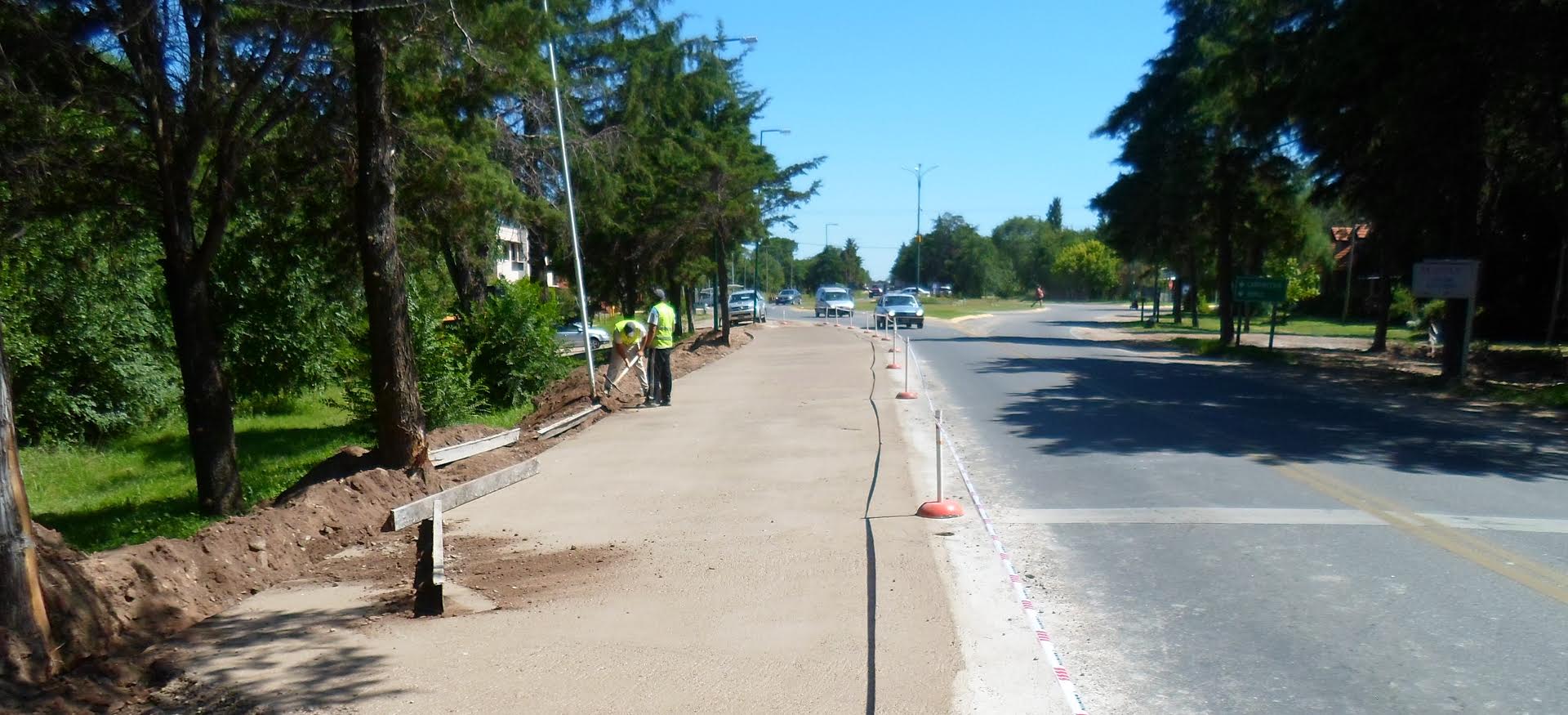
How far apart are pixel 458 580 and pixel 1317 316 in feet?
199

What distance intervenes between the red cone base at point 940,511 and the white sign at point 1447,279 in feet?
47.3

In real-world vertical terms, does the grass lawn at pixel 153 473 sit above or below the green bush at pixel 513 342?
below

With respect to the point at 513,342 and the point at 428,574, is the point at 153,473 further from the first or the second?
the point at 428,574

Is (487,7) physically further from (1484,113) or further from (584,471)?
(1484,113)

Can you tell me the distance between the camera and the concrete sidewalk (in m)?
5.05

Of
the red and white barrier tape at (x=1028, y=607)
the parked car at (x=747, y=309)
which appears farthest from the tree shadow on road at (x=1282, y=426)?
the parked car at (x=747, y=309)

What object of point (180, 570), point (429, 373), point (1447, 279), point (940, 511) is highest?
point (1447, 279)

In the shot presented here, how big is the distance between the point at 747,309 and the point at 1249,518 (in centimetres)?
4654

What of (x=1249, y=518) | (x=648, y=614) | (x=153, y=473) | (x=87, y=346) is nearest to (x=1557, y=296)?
(x=1249, y=518)

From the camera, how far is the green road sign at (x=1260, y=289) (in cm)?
2922

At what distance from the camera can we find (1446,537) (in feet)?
25.3

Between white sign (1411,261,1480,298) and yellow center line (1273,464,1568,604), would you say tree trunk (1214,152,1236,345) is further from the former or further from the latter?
yellow center line (1273,464,1568,604)

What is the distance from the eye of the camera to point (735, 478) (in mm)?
10359

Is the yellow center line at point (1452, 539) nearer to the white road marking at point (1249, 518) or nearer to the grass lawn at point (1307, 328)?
the white road marking at point (1249, 518)
